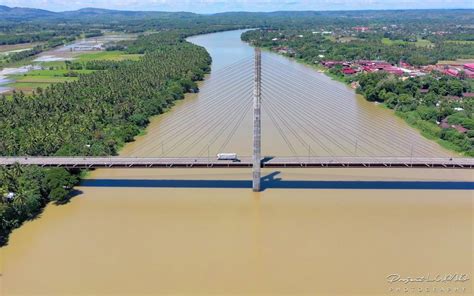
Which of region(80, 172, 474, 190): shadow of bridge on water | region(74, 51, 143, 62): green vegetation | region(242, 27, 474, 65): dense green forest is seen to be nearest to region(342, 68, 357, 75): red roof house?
region(242, 27, 474, 65): dense green forest

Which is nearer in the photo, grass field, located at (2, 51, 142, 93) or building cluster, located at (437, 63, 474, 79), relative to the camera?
grass field, located at (2, 51, 142, 93)

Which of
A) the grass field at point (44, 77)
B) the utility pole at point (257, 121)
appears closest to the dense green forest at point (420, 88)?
the utility pole at point (257, 121)

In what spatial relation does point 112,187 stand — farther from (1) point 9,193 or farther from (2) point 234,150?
(2) point 234,150

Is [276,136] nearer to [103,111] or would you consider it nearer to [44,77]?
[103,111]

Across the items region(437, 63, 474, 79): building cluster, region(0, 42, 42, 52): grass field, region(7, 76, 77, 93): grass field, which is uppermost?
region(0, 42, 42, 52): grass field

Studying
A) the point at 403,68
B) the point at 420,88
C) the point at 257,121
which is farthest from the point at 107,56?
the point at 257,121

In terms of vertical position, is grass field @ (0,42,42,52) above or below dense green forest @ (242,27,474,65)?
above

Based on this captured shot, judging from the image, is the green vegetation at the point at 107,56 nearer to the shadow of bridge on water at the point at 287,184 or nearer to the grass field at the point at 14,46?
the grass field at the point at 14,46

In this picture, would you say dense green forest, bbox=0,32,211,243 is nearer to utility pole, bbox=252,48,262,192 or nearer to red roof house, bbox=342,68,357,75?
utility pole, bbox=252,48,262,192
